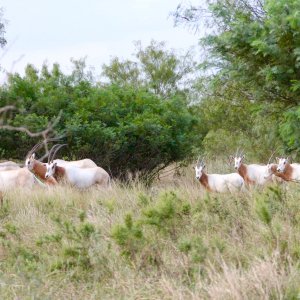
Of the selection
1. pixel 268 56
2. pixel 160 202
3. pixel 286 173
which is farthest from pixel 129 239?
pixel 286 173

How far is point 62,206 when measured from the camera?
10727 millimetres

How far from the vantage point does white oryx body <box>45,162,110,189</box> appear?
1485 cm

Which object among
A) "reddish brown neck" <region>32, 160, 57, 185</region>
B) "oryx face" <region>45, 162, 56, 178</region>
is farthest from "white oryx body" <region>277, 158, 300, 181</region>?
"reddish brown neck" <region>32, 160, 57, 185</region>

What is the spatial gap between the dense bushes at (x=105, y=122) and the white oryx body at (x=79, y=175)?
1.45 meters

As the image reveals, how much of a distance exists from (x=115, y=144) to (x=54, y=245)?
945cm

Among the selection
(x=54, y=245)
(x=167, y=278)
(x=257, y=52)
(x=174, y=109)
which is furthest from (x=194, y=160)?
(x=167, y=278)

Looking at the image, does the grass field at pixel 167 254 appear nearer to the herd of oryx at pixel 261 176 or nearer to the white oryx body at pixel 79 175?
the white oryx body at pixel 79 175

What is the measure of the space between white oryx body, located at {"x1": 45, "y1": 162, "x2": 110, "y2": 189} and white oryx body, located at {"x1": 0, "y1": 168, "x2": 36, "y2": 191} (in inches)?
17.4

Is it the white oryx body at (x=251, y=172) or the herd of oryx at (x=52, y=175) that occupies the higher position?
the herd of oryx at (x=52, y=175)

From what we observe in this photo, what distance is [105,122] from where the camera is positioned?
17.8m

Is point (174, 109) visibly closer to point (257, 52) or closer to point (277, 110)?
point (277, 110)

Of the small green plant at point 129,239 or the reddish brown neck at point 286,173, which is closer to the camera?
the small green plant at point 129,239

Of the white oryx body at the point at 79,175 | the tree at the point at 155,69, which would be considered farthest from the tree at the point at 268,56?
the tree at the point at 155,69

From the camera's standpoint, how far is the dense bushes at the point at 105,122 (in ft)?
55.5
